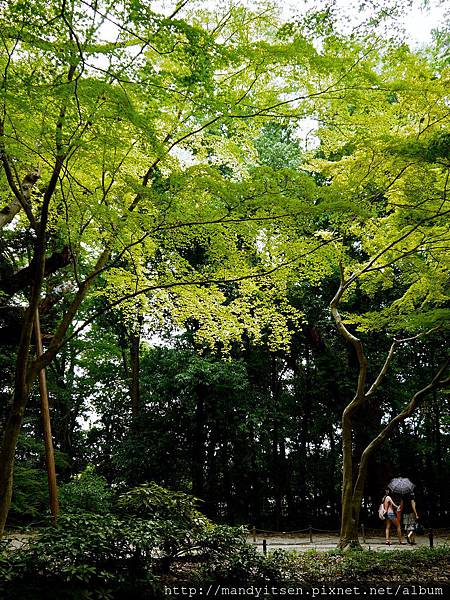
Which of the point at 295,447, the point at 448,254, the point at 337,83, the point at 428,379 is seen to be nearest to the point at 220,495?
the point at 295,447

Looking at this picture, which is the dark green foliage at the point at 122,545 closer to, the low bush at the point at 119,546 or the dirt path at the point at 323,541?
the low bush at the point at 119,546

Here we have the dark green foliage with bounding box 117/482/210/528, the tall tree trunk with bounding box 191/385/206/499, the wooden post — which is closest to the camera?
the dark green foliage with bounding box 117/482/210/528

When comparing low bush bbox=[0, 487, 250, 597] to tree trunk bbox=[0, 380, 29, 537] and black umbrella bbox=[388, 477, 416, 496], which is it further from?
black umbrella bbox=[388, 477, 416, 496]

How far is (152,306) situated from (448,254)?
16.3ft

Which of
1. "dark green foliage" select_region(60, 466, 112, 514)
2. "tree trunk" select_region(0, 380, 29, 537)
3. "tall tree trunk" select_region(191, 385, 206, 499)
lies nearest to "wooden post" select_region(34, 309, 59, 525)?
"tree trunk" select_region(0, 380, 29, 537)

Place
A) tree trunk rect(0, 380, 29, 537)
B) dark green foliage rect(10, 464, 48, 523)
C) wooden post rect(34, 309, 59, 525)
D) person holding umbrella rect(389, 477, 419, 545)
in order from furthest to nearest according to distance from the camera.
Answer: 1. person holding umbrella rect(389, 477, 419, 545)
2. dark green foliage rect(10, 464, 48, 523)
3. wooden post rect(34, 309, 59, 525)
4. tree trunk rect(0, 380, 29, 537)

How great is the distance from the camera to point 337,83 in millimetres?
4734

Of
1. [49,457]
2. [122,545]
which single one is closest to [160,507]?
[122,545]

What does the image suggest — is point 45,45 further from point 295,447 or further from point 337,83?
point 295,447

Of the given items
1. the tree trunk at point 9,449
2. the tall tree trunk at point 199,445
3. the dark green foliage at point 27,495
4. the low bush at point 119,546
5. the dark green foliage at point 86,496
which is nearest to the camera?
the low bush at point 119,546

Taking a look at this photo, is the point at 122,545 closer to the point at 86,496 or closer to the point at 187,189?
the point at 187,189

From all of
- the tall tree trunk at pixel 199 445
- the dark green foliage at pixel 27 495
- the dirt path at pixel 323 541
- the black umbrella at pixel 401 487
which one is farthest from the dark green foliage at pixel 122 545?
the tall tree trunk at pixel 199 445

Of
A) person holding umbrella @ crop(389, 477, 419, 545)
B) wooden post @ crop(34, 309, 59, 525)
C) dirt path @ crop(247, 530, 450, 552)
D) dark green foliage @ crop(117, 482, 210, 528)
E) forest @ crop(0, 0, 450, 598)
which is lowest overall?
dirt path @ crop(247, 530, 450, 552)

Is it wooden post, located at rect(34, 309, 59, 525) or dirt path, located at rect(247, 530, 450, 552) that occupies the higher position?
wooden post, located at rect(34, 309, 59, 525)
